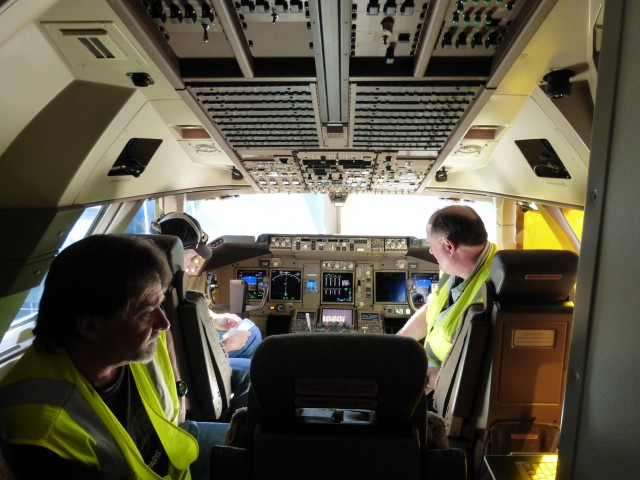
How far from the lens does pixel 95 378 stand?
1447 millimetres

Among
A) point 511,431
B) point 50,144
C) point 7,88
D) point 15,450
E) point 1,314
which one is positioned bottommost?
point 511,431

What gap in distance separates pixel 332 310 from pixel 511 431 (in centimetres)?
315

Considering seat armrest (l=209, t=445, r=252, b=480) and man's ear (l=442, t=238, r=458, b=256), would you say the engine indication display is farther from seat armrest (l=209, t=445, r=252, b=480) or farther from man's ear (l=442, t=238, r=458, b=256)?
seat armrest (l=209, t=445, r=252, b=480)

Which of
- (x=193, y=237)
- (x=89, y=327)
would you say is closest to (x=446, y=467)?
(x=89, y=327)

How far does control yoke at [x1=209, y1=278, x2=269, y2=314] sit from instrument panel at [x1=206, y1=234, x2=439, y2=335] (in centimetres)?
1

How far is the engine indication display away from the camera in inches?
206

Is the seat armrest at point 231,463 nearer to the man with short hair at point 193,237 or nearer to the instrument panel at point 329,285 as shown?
the man with short hair at point 193,237

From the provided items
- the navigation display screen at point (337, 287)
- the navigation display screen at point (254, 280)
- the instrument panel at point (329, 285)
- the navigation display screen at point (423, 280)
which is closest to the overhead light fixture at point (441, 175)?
the instrument panel at point (329, 285)

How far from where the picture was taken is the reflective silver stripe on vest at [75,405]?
114 cm

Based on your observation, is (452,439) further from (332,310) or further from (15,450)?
(332,310)

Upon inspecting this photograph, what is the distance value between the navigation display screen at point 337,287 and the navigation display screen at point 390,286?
32 cm

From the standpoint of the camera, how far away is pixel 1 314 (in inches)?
116

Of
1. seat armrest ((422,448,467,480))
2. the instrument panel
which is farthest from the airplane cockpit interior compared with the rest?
the instrument panel

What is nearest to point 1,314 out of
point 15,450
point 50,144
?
point 50,144
